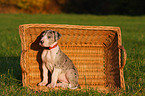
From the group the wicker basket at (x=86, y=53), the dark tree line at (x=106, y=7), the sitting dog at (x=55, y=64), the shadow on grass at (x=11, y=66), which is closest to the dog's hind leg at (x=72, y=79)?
the sitting dog at (x=55, y=64)

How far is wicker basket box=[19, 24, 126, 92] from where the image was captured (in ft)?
10.3

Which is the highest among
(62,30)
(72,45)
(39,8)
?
(39,8)

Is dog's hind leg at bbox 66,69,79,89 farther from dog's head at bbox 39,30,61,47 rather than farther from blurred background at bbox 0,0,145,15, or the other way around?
blurred background at bbox 0,0,145,15

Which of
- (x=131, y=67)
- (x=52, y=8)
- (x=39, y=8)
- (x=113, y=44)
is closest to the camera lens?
(x=113, y=44)

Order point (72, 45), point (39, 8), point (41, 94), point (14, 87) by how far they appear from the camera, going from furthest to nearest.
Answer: point (39, 8)
point (72, 45)
point (14, 87)
point (41, 94)

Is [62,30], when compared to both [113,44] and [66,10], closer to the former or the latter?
[113,44]

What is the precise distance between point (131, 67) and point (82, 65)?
3.83ft

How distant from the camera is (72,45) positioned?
3982mm

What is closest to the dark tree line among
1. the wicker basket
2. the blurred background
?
the blurred background

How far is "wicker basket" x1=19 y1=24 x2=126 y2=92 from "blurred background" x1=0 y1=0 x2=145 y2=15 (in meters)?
27.3

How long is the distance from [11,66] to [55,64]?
1601 millimetres

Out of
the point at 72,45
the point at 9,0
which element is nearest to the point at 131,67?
the point at 72,45

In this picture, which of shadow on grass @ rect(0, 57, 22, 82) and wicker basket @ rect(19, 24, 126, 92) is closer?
wicker basket @ rect(19, 24, 126, 92)

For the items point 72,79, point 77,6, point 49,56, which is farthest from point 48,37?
point 77,6
